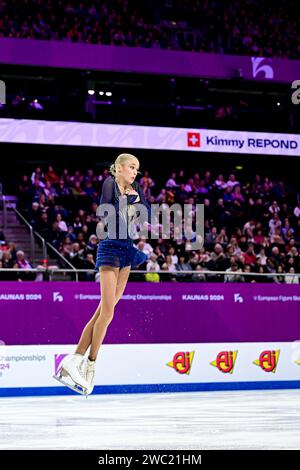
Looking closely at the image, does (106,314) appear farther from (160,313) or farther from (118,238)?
(160,313)

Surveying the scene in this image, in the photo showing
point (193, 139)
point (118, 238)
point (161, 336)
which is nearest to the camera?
point (118, 238)

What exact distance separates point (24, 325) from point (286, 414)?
697 cm

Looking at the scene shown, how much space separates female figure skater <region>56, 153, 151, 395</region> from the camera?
305 inches

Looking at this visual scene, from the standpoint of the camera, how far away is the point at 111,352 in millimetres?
14156

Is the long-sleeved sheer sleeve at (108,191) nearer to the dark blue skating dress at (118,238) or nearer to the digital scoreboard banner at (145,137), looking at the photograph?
the dark blue skating dress at (118,238)

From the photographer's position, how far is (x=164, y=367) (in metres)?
14.5

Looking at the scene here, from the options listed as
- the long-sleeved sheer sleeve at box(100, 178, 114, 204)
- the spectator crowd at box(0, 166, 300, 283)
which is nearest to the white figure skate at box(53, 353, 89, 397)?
the long-sleeved sheer sleeve at box(100, 178, 114, 204)

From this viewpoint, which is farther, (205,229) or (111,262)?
(205,229)

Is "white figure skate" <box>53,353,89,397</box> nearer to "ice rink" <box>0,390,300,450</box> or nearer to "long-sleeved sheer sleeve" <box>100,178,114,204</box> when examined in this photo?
"ice rink" <box>0,390,300,450</box>

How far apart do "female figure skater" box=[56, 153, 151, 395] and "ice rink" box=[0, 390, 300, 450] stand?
0.45 m

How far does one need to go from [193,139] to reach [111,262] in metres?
18.3

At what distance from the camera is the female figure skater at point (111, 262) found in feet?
25.5

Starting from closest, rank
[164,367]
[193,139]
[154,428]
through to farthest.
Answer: [154,428]
[164,367]
[193,139]

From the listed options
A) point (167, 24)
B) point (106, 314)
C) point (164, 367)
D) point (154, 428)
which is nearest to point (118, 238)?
point (106, 314)
